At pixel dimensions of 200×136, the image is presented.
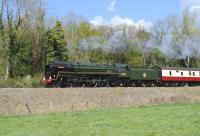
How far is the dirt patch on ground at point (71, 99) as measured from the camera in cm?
2936

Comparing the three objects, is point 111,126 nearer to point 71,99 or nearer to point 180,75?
point 71,99

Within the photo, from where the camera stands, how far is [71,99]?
33219mm

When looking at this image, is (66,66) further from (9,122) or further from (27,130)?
(27,130)

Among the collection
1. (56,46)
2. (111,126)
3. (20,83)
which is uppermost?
(56,46)

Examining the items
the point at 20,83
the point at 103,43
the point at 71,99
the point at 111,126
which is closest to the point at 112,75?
the point at 20,83

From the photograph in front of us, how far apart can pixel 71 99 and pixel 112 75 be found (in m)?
15.0

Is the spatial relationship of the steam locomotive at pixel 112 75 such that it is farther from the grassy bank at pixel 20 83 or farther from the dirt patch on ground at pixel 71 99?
the dirt patch on ground at pixel 71 99

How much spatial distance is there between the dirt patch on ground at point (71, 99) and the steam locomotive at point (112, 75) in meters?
6.70

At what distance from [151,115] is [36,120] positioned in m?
4.95

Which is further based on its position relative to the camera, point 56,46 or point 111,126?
point 56,46

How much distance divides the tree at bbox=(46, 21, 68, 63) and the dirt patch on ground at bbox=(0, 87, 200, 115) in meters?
30.9

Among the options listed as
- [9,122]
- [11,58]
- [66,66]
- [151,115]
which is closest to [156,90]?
[66,66]

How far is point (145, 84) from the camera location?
169ft

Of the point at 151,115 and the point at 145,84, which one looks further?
the point at 145,84
